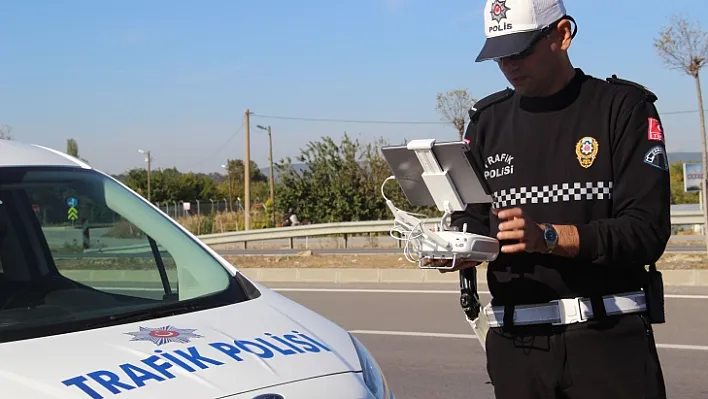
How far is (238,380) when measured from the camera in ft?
6.89

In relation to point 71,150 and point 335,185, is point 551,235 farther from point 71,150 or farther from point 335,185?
point 335,185

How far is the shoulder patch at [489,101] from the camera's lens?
2.64 metres

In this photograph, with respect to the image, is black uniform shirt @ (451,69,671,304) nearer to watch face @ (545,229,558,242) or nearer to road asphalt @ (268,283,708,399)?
watch face @ (545,229,558,242)

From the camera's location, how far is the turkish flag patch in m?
2.27

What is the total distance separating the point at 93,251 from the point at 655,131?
227 centimetres

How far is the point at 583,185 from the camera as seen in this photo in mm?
2330

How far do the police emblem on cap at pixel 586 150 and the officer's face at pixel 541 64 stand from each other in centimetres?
21

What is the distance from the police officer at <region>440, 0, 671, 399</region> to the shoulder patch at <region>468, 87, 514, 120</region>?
14cm

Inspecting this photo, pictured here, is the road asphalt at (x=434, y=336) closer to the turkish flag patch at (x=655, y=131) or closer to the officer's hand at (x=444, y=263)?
the officer's hand at (x=444, y=263)

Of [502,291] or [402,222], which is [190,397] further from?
[502,291]

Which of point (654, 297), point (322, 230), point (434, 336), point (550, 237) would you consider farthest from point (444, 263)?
point (322, 230)

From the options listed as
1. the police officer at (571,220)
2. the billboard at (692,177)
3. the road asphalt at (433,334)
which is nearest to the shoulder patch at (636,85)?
the police officer at (571,220)

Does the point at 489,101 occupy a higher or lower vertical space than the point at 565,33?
lower

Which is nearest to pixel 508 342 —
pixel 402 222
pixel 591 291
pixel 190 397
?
pixel 591 291
